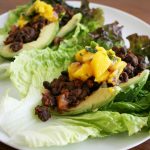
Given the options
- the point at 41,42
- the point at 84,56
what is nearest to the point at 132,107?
the point at 84,56

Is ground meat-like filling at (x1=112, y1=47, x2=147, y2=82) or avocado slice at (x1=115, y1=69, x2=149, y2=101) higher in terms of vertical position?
ground meat-like filling at (x1=112, y1=47, x2=147, y2=82)

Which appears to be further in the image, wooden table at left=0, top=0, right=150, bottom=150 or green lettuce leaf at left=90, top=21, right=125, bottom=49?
wooden table at left=0, top=0, right=150, bottom=150

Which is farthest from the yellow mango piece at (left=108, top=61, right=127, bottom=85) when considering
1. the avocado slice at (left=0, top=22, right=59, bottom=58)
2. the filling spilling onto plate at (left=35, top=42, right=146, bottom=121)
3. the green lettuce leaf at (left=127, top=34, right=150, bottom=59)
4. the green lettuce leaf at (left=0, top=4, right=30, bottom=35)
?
the green lettuce leaf at (left=0, top=4, right=30, bottom=35)

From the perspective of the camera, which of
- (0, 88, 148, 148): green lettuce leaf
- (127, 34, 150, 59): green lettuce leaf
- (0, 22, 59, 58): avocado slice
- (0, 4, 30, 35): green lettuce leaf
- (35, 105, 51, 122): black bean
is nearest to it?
(0, 88, 148, 148): green lettuce leaf

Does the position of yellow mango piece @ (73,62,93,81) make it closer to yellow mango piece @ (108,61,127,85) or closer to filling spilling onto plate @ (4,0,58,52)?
yellow mango piece @ (108,61,127,85)

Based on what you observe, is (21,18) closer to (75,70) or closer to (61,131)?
(75,70)

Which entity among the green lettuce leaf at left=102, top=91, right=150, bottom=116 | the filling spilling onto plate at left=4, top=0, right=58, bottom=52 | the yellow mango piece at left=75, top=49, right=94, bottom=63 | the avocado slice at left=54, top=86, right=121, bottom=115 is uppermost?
the filling spilling onto plate at left=4, top=0, right=58, bottom=52

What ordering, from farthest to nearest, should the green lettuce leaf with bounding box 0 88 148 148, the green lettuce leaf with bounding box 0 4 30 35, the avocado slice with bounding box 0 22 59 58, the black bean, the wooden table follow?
1. the wooden table
2. the green lettuce leaf with bounding box 0 4 30 35
3. the avocado slice with bounding box 0 22 59 58
4. the black bean
5. the green lettuce leaf with bounding box 0 88 148 148
